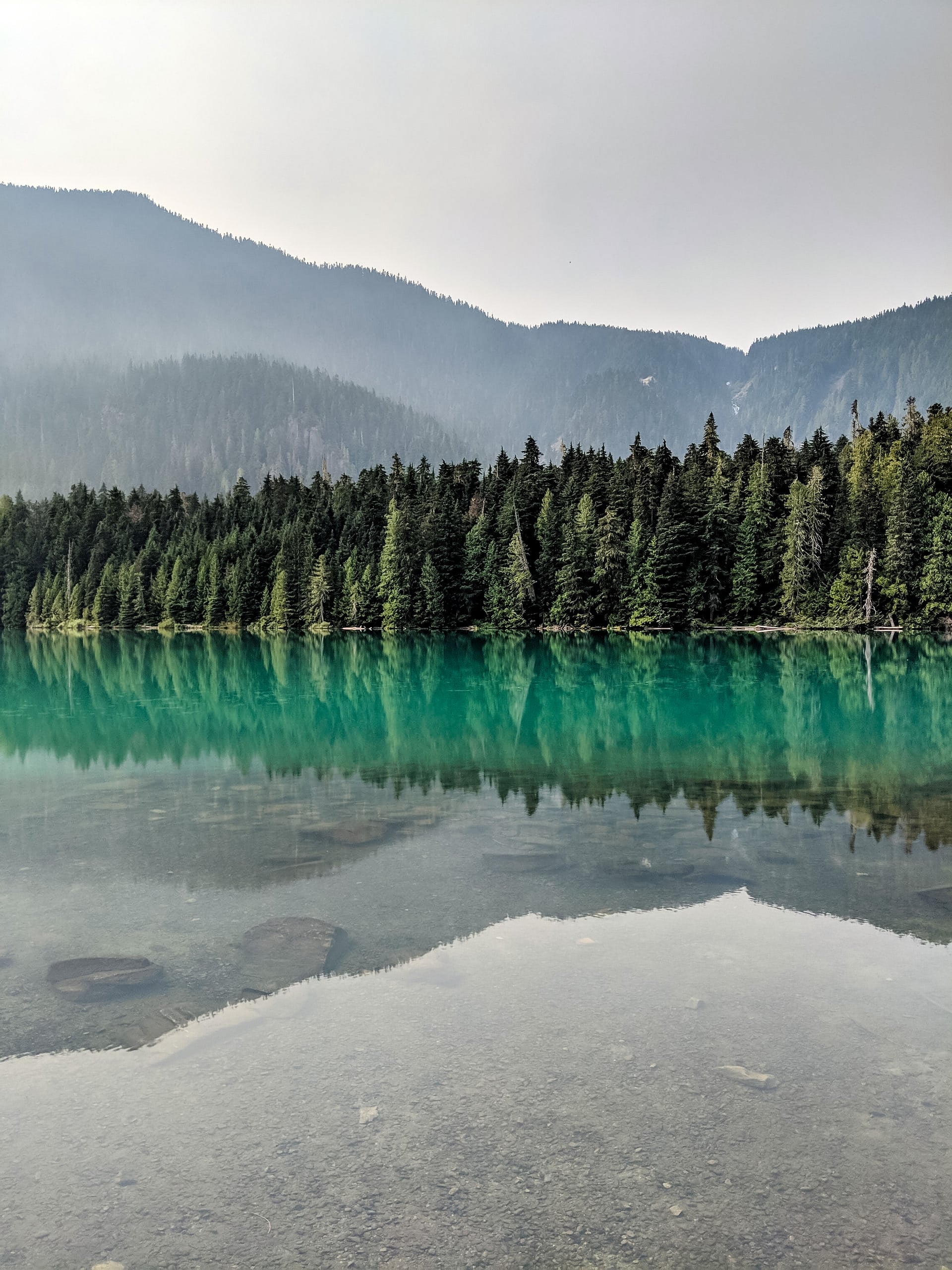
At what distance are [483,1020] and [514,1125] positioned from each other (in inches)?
69.0

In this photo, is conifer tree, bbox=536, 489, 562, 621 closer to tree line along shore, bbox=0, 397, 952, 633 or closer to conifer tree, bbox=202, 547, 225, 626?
tree line along shore, bbox=0, 397, 952, 633

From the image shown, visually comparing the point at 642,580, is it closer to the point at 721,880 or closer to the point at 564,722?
the point at 564,722

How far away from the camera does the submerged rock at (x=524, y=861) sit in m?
14.1

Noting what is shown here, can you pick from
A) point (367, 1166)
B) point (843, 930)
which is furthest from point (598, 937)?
point (367, 1166)

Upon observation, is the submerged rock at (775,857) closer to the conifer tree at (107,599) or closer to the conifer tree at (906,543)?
the conifer tree at (906,543)

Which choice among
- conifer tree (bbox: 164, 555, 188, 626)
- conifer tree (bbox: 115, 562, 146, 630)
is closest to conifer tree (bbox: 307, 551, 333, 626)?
conifer tree (bbox: 164, 555, 188, 626)

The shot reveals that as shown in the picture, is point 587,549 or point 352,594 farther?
point 352,594

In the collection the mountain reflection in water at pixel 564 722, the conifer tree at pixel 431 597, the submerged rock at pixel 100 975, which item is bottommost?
the mountain reflection in water at pixel 564 722

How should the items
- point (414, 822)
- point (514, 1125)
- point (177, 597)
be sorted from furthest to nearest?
point (177, 597), point (414, 822), point (514, 1125)

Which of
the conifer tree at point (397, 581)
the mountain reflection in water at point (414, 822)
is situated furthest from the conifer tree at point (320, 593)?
the mountain reflection in water at point (414, 822)

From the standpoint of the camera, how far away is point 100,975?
10.2m

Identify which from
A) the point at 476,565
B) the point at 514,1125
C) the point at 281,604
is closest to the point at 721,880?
the point at 514,1125

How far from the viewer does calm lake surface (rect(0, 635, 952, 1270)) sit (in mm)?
6203

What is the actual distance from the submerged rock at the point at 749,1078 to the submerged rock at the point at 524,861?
237 inches
